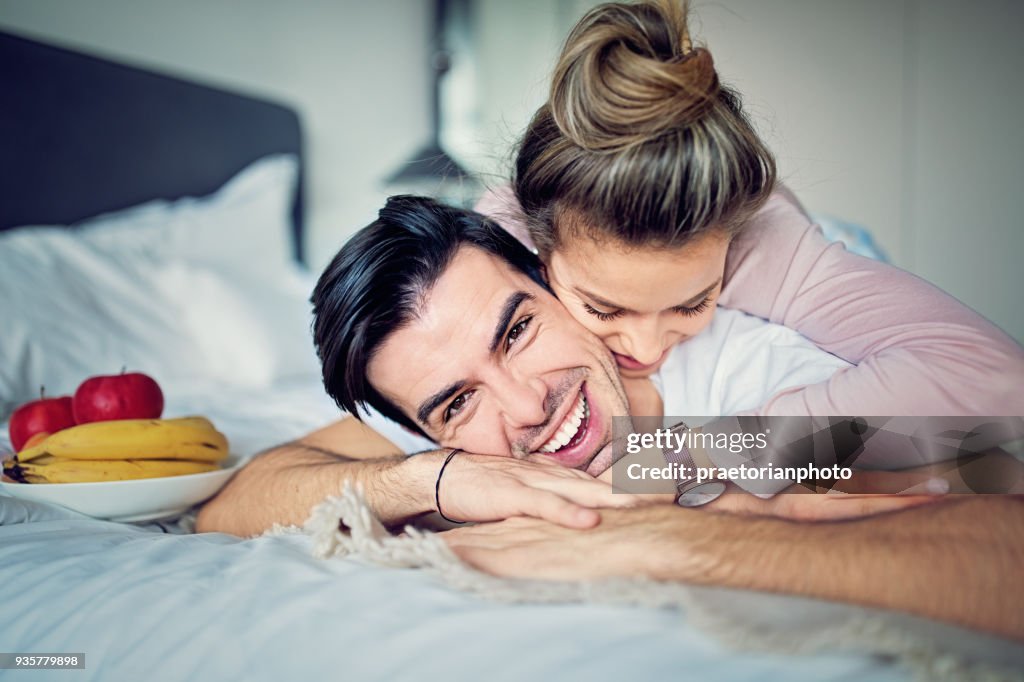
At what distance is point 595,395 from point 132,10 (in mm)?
2494

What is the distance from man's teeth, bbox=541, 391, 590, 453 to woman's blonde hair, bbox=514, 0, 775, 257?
0.33 meters

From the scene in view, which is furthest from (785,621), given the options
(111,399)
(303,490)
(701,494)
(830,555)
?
(111,399)

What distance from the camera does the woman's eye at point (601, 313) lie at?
1.19 metres

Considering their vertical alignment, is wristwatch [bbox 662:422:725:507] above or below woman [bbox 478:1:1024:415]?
below

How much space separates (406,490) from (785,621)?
620mm

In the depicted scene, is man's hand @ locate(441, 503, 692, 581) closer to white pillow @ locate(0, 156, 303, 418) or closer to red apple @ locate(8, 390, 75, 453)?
red apple @ locate(8, 390, 75, 453)

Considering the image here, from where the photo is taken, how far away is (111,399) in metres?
1.28

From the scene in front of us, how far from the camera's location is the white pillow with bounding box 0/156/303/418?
5.95 feet

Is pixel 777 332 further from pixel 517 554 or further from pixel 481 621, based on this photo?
pixel 481 621

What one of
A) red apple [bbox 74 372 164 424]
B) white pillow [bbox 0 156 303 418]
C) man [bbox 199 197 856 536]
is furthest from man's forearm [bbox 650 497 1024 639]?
white pillow [bbox 0 156 303 418]

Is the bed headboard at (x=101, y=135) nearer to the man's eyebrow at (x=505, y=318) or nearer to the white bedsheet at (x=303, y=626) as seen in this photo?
the white bedsheet at (x=303, y=626)

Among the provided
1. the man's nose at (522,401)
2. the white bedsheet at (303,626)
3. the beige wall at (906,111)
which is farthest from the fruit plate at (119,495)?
the beige wall at (906,111)

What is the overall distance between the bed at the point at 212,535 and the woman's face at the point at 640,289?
55cm

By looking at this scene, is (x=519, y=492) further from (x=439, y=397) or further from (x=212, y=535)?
(x=212, y=535)
